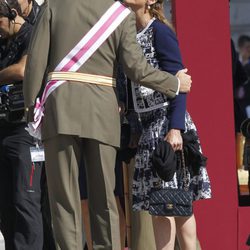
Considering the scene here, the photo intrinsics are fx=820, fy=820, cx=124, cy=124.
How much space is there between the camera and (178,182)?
4.48 m

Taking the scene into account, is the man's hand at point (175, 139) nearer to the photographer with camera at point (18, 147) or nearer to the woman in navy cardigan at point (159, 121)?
the woman in navy cardigan at point (159, 121)

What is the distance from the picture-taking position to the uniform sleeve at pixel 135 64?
13.6ft

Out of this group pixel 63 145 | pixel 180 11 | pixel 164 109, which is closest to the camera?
pixel 63 145

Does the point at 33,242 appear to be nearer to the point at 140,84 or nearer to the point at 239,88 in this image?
the point at 140,84

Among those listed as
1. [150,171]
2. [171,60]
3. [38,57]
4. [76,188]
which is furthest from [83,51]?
[150,171]

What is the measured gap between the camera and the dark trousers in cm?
490

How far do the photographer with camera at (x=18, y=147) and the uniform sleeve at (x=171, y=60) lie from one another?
868 mm

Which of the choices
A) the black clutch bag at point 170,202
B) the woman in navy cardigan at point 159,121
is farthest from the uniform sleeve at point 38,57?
the black clutch bag at point 170,202

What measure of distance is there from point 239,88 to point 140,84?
148 cm

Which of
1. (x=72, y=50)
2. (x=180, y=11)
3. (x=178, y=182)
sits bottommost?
(x=178, y=182)

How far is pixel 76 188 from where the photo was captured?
414 centimetres

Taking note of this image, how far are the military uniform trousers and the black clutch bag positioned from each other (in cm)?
28

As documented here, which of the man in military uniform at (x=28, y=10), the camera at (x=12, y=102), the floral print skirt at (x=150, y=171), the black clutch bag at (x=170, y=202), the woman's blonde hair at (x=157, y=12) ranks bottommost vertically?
the black clutch bag at (x=170, y=202)

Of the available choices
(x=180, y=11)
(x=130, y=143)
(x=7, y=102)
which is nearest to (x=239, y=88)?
(x=180, y=11)
